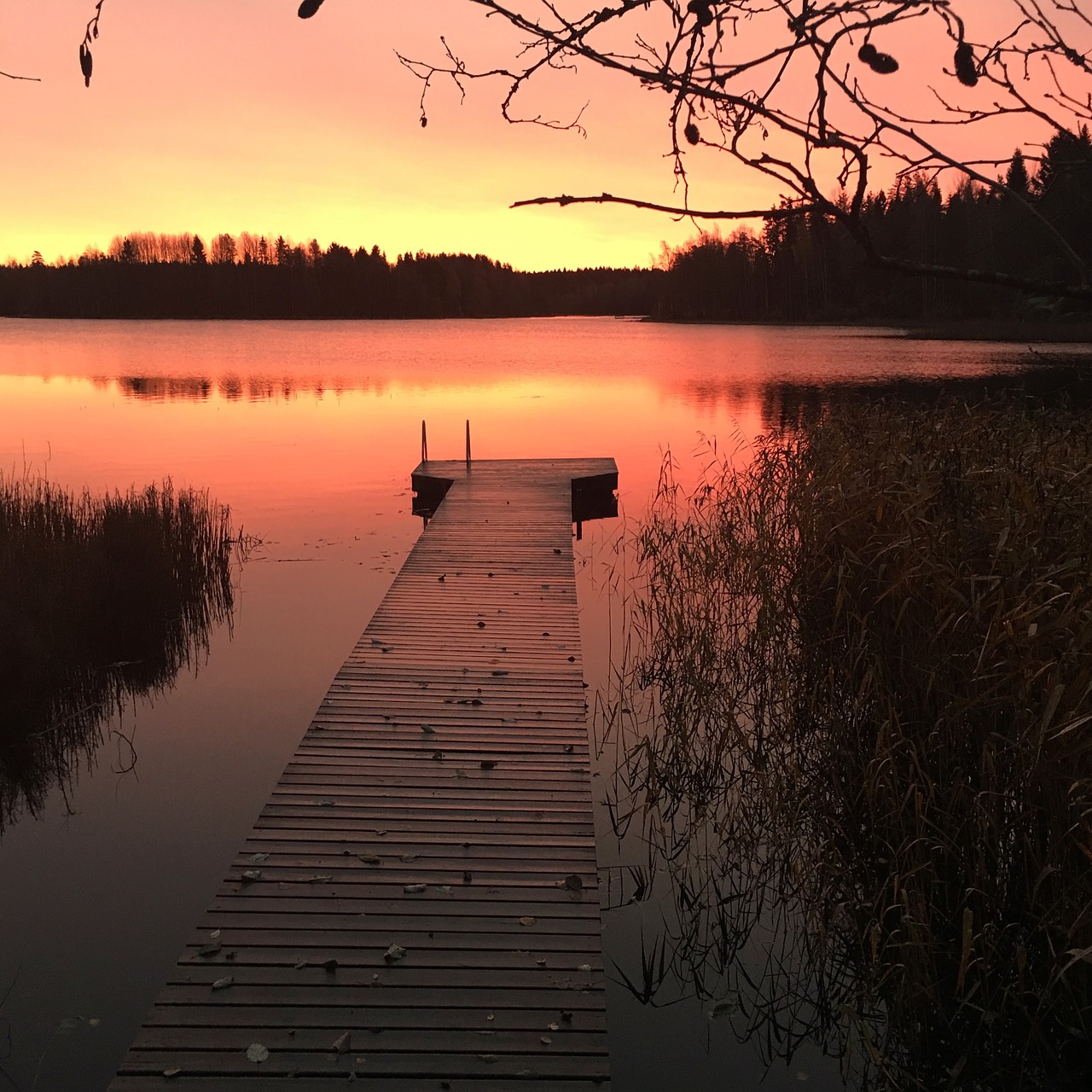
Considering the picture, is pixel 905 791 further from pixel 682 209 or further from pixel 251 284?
pixel 251 284

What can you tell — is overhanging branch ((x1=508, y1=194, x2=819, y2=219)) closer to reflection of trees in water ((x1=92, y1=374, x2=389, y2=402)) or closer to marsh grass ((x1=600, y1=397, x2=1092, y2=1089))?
marsh grass ((x1=600, y1=397, x2=1092, y2=1089))

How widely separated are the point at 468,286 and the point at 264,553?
365 feet

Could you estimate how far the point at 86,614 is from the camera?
8.20 m

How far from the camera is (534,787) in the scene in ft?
15.9

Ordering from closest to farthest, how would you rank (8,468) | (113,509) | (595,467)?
(113,509)
(595,467)
(8,468)

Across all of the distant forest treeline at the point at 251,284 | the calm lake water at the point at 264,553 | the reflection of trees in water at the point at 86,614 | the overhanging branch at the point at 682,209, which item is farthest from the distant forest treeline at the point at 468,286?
the overhanging branch at the point at 682,209

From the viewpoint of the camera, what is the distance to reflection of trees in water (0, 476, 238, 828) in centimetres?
663

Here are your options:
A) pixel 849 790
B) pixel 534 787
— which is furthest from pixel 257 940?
→ pixel 849 790

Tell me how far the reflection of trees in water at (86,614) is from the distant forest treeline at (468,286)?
46.8 metres

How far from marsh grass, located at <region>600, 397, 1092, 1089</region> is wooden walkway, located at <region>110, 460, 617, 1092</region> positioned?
789 millimetres

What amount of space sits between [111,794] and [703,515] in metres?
8.62

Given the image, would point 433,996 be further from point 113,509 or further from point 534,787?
point 113,509

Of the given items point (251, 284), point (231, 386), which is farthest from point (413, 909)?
point (251, 284)

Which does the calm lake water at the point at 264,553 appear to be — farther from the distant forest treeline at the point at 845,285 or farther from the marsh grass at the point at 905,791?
the distant forest treeline at the point at 845,285
